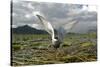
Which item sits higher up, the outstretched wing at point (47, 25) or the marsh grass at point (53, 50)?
the outstretched wing at point (47, 25)

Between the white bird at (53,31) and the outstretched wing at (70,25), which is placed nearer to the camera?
the white bird at (53,31)

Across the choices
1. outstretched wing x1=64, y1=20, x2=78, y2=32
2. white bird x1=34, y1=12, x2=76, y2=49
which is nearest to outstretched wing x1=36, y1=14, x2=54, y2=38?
white bird x1=34, y1=12, x2=76, y2=49

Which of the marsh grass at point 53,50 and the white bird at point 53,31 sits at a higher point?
the white bird at point 53,31

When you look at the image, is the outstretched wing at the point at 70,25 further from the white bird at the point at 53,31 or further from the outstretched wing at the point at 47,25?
the outstretched wing at the point at 47,25

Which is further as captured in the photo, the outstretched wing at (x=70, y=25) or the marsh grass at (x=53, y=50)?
the outstretched wing at (x=70, y=25)

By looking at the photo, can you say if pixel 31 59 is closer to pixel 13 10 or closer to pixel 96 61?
pixel 13 10

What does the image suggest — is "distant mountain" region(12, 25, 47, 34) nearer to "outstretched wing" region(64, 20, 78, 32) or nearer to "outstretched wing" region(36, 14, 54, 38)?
"outstretched wing" region(36, 14, 54, 38)

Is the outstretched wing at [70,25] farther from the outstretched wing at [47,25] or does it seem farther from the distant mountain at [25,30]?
the distant mountain at [25,30]

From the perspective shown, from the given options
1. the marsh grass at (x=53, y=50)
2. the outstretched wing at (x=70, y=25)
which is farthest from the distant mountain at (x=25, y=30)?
the outstretched wing at (x=70, y=25)

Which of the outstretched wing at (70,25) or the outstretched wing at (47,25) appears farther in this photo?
the outstretched wing at (70,25)

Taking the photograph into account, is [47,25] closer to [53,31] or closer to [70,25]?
[53,31]

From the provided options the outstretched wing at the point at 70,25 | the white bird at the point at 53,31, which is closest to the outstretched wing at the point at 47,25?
the white bird at the point at 53,31

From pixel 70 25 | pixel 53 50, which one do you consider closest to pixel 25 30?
pixel 53 50
